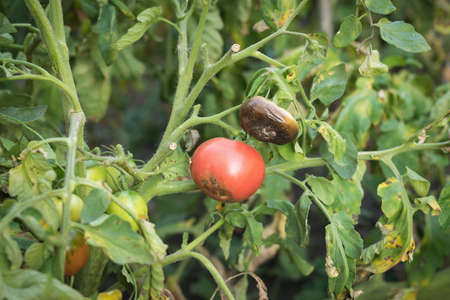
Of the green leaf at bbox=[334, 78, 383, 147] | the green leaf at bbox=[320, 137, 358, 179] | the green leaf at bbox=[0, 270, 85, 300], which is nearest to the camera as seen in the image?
the green leaf at bbox=[0, 270, 85, 300]

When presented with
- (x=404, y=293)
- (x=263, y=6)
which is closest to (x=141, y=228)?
(x=263, y=6)

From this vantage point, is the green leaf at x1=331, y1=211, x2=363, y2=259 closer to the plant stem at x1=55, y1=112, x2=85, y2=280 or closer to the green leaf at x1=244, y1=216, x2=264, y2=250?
the green leaf at x1=244, y1=216, x2=264, y2=250

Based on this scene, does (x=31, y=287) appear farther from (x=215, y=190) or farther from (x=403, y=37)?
(x=403, y=37)

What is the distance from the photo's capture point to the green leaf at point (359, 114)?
998mm

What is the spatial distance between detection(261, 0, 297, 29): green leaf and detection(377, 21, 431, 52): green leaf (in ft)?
0.51

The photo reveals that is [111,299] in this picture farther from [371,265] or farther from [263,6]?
[263,6]

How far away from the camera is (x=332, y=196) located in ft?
2.40

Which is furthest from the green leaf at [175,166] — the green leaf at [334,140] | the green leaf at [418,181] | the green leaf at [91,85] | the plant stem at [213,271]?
the green leaf at [91,85]

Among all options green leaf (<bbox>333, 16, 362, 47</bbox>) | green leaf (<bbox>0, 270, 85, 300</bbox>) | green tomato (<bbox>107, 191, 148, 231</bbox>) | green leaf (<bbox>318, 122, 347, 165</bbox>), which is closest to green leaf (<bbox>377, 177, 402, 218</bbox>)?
green leaf (<bbox>318, 122, 347, 165</bbox>)

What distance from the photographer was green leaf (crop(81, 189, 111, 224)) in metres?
0.52

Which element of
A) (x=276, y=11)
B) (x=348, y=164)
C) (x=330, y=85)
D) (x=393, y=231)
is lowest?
(x=393, y=231)

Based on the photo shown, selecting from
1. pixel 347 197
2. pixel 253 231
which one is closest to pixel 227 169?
pixel 253 231

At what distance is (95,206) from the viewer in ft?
1.73

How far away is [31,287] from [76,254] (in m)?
0.13
